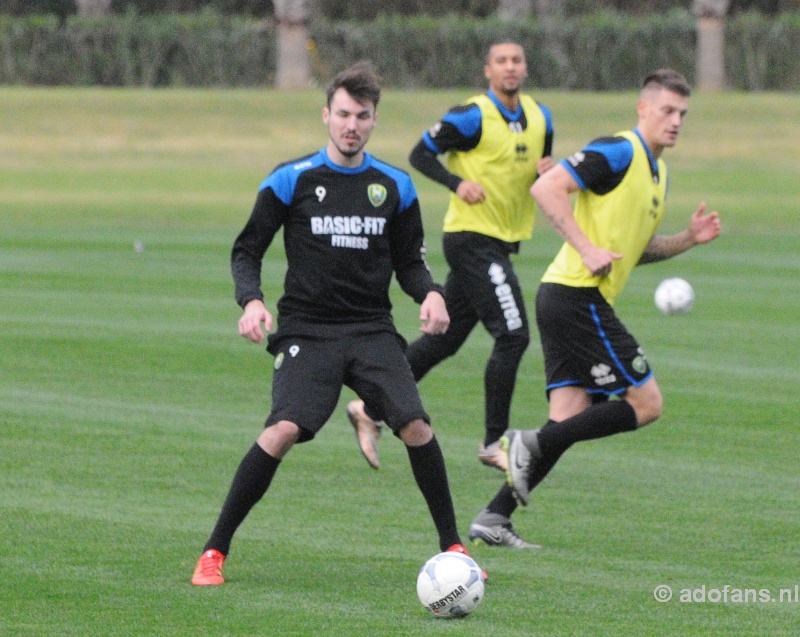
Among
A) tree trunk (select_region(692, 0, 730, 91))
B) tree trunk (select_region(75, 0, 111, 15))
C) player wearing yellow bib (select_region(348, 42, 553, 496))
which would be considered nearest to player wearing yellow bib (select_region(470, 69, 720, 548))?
player wearing yellow bib (select_region(348, 42, 553, 496))

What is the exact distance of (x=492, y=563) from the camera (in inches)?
270

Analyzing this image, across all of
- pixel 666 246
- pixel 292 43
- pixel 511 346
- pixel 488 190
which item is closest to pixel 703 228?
pixel 666 246

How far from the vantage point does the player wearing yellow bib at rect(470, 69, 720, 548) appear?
7.11 m

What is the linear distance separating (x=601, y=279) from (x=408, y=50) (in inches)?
1439

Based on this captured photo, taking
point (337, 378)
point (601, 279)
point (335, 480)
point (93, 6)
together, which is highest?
point (601, 279)


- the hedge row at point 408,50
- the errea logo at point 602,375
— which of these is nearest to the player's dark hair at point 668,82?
the errea logo at point 602,375

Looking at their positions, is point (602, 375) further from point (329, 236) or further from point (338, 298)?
point (329, 236)

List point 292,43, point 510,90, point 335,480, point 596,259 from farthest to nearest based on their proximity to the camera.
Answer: point 292,43, point 510,90, point 335,480, point 596,259

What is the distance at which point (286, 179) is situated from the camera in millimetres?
6508

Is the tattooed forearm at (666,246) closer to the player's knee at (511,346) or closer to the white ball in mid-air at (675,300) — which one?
the player's knee at (511,346)

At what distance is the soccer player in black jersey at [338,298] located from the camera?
6.39 m

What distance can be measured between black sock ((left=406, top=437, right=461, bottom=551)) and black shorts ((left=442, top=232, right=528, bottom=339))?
8.32 feet

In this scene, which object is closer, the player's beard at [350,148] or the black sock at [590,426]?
the player's beard at [350,148]

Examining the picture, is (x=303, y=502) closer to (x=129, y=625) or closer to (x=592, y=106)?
(x=129, y=625)
